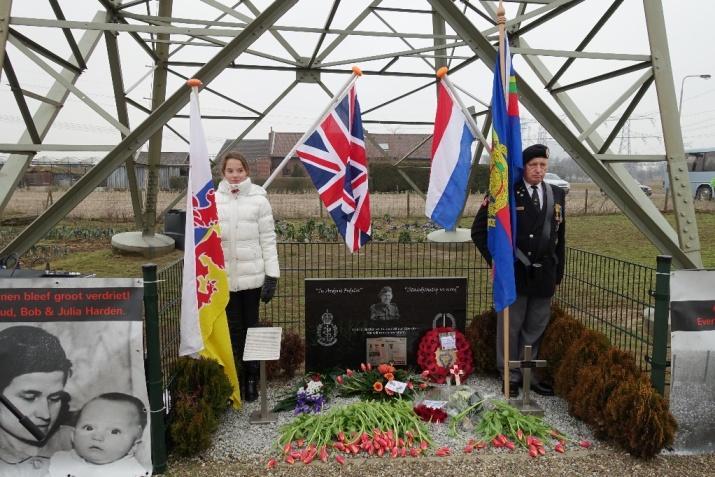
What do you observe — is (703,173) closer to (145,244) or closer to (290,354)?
(145,244)

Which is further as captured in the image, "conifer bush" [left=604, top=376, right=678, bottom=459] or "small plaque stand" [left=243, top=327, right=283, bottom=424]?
"small plaque stand" [left=243, top=327, right=283, bottom=424]

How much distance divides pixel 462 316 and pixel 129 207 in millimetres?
17382

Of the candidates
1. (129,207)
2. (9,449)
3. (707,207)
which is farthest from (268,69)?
(707,207)

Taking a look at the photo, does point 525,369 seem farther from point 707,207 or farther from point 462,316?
point 707,207

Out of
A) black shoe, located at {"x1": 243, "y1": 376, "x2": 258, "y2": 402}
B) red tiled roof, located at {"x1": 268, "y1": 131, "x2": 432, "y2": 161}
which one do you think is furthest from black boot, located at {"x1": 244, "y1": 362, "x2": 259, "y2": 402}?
red tiled roof, located at {"x1": 268, "y1": 131, "x2": 432, "y2": 161}

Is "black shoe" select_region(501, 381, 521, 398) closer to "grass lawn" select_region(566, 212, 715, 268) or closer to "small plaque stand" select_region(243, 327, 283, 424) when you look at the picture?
"small plaque stand" select_region(243, 327, 283, 424)

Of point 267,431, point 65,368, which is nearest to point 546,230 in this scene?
point 267,431

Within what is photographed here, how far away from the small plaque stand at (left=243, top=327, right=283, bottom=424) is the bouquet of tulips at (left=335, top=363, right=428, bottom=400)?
2.45ft

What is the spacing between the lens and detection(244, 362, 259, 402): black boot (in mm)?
4633

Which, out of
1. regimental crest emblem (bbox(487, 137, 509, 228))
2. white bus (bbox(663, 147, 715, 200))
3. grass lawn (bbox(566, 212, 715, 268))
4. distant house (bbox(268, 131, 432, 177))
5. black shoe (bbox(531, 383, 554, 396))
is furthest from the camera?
white bus (bbox(663, 147, 715, 200))

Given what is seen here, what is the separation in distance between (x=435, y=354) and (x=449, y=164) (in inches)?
69.1

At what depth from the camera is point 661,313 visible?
3658 millimetres

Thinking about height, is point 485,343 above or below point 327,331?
below

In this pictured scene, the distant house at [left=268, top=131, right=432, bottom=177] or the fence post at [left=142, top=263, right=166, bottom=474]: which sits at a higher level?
the distant house at [left=268, top=131, right=432, bottom=177]
